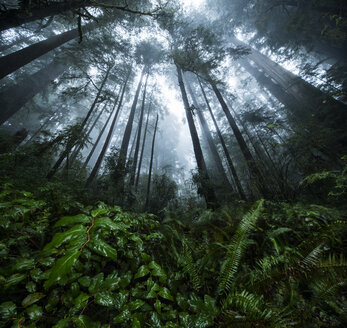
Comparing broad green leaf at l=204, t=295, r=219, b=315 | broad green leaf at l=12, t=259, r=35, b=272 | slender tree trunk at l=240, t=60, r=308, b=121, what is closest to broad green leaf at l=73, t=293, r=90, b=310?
broad green leaf at l=12, t=259, r=35, b=272

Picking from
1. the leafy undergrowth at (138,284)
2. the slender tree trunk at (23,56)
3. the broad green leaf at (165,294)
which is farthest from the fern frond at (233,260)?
the slender tree trunk at (23,56)

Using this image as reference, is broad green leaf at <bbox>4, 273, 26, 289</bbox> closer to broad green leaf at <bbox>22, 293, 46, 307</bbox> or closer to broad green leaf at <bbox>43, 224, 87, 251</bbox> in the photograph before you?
broad green leaf at <bbox>22, 293, 46, 307</bbox>

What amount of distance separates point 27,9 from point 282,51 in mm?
14183

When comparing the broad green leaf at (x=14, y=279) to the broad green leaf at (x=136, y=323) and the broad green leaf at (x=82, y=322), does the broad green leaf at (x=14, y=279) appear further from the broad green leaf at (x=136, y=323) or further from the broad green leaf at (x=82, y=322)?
the broad green leaf at (x=136, y=323)

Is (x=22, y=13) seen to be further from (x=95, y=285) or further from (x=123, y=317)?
(x=123, y=317)

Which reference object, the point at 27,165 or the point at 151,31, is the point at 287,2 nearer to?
the point at 151,31

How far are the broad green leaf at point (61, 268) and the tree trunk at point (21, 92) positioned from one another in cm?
1182

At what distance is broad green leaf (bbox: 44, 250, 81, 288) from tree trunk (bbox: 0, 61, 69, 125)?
11.8 metres

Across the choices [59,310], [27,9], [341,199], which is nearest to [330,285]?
[59,310]

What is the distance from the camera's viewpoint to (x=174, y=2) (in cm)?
935

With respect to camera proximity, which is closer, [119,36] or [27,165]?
[27,165]

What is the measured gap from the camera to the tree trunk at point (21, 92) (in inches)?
315

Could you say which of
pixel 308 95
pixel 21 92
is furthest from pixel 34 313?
pixel 21 92

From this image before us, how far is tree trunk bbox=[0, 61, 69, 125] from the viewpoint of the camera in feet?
26.3
